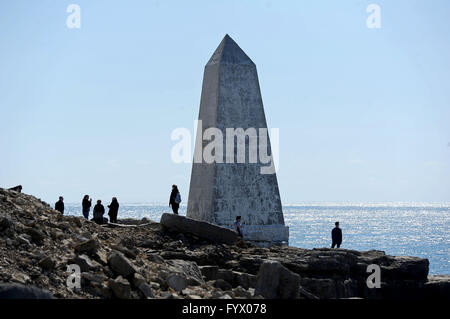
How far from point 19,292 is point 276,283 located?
4255mm

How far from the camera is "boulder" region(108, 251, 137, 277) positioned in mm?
10659

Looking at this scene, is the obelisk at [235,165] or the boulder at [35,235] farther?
the obelisk at [235,165]

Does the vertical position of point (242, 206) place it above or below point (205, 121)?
below

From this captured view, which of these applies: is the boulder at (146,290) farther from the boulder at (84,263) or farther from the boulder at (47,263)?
the boulder at (47,263)

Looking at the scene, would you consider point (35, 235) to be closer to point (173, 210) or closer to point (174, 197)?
point (174, 197)

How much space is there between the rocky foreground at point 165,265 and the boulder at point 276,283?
15 millimetres

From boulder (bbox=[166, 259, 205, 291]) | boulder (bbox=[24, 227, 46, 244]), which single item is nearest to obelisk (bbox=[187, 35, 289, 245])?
boulder (bbox=[166, 259, 205, 291])

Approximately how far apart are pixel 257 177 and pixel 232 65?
3303 mm

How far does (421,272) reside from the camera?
1766cm

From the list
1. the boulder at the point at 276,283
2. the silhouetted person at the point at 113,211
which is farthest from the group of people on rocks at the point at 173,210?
the boulder at the point at 276,283

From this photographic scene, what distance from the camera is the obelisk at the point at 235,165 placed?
20.5 metres

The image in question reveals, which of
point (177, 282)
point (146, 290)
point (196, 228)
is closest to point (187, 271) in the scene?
point (177, 282)

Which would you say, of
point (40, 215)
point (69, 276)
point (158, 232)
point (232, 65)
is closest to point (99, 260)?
point (69, 276)
